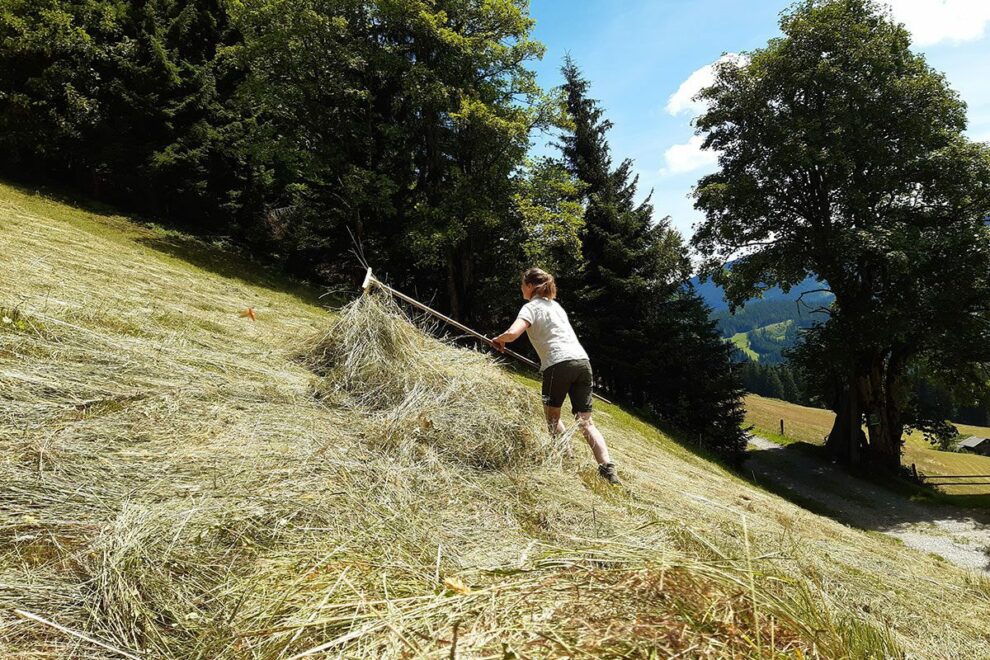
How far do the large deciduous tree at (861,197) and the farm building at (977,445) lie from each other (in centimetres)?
5860

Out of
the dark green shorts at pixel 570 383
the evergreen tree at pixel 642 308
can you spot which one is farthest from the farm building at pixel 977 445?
the dark green shorts at pixel 570 383

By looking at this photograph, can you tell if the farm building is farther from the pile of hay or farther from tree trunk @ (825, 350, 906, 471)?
the pile of hay

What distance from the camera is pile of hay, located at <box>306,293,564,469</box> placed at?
3727 millimetres

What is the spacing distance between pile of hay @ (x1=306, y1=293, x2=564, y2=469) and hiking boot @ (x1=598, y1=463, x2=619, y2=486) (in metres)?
0.52

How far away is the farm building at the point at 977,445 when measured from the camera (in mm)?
59750

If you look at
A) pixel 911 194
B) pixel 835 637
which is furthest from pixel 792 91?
pixel 835 637

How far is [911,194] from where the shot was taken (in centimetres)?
1652

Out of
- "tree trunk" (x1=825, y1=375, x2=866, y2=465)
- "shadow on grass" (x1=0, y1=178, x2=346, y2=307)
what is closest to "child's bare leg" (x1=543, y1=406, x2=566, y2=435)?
"shadow on grass" (x1=0, y1=178, x2=346, y2=307)

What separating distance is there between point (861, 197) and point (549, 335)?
16.1 metres

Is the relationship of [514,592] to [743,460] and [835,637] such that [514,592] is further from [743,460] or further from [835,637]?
[743,460]

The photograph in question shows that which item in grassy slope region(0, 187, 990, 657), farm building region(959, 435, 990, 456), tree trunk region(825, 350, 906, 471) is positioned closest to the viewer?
grassy slope region(0, 187, 990, 657)

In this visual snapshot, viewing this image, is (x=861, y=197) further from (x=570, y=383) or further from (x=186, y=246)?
(x=186, y=246)

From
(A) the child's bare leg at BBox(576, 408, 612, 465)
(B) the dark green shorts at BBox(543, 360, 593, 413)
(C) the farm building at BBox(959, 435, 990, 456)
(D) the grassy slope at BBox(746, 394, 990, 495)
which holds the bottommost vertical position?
(D) the grassy slope at BBox(746, 394, 990, 495)

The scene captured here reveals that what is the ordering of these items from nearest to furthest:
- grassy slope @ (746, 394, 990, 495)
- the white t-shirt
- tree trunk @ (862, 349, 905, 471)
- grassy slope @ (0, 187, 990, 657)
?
grassy slope @ (0, 187, 990, 657)
the white t-shirt
tree trunk @ (862, 349, 905, 471)
grassy slope @ (746, 394, 990, 495)
